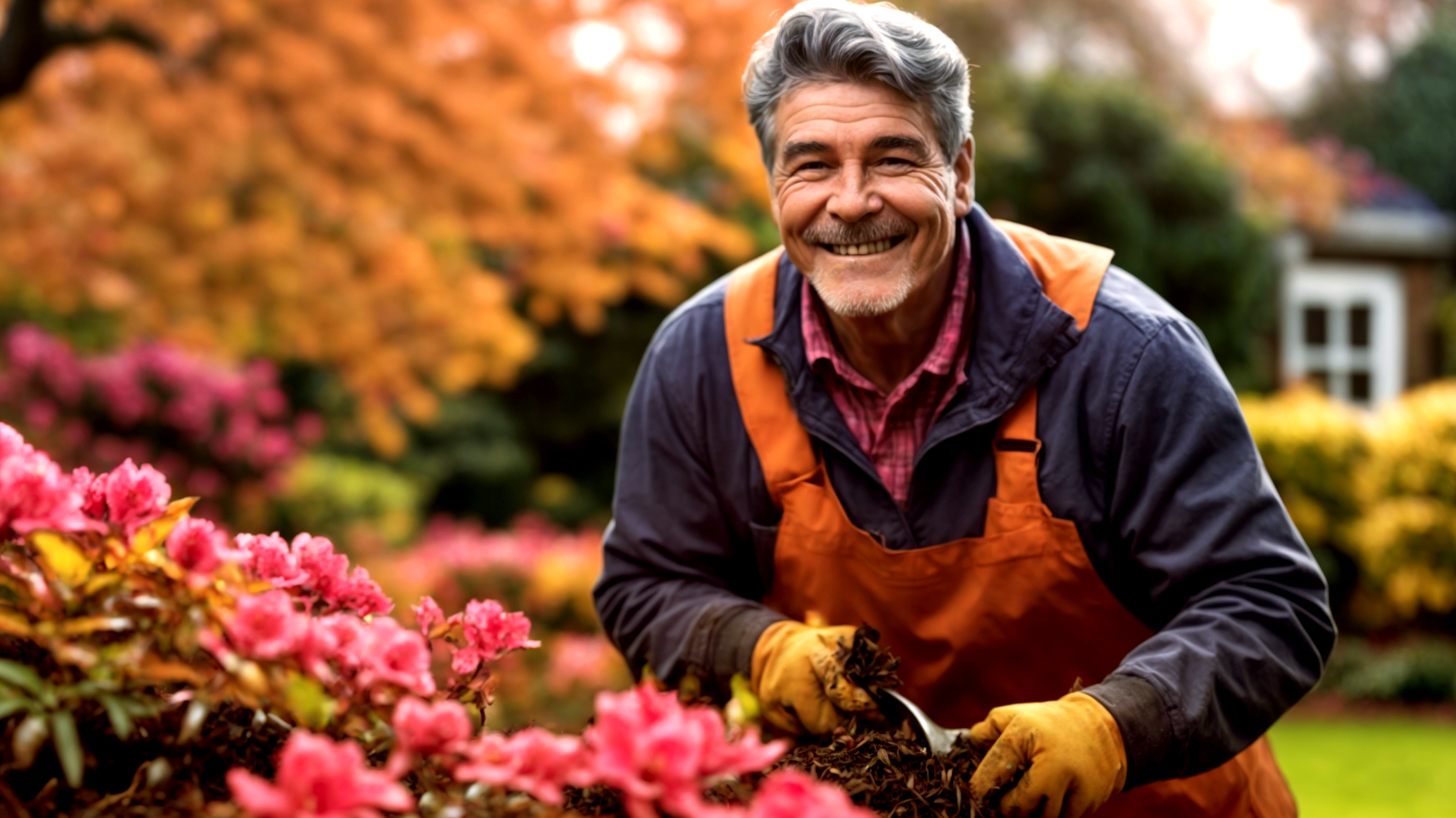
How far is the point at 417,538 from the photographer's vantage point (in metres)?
10.5

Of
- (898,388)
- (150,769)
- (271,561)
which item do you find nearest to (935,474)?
(898,388)

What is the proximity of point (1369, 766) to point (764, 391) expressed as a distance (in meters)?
5.55

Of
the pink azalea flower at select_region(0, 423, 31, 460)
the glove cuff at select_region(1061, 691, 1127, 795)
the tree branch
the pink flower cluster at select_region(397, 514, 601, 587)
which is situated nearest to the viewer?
the pink azalea flower at select_region(0, 423, 31, 460)

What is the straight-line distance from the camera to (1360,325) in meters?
16.3

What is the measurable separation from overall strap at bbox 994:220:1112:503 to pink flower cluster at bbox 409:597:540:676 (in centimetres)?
86

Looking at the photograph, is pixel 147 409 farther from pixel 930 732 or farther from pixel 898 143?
pixel 930 732

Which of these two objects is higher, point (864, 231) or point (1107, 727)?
point (864, 231)

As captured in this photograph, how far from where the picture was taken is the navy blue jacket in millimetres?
1919

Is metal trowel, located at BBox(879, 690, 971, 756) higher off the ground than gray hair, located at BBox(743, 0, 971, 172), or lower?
lower

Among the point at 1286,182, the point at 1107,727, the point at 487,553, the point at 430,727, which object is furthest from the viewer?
the point at 1286,182

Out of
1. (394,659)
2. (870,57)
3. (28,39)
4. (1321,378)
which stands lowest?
(394,659)

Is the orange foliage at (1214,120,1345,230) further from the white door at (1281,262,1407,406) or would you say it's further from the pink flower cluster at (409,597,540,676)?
the pink flower cluster at (409,597,540,676)

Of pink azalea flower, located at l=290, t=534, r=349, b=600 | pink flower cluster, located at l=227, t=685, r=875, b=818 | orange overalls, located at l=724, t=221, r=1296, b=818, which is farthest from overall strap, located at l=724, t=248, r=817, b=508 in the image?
pink flower cluster, located at l=227, t=685, r=875, b=818

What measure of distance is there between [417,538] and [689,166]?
13.1 feet
